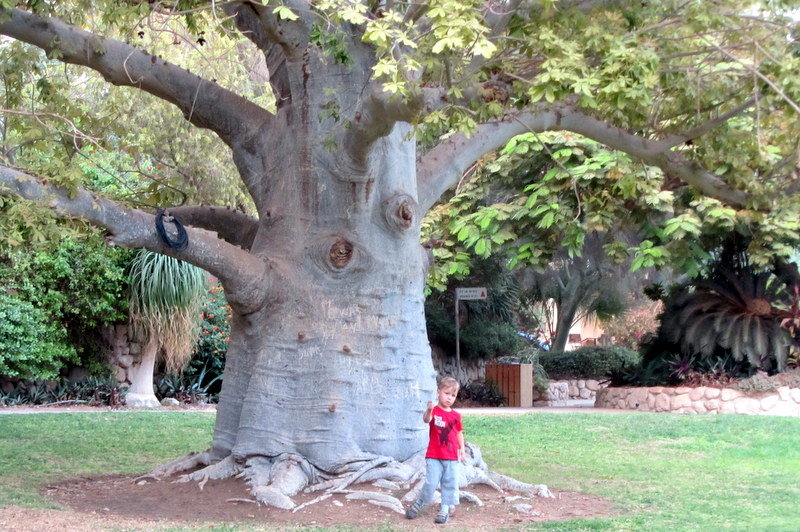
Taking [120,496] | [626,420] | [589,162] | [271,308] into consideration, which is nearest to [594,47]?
[271,308]

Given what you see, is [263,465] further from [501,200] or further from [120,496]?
[501,200]

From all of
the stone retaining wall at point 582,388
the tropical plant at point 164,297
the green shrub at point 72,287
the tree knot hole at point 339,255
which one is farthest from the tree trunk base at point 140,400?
the stone retaining wall at point 582,388

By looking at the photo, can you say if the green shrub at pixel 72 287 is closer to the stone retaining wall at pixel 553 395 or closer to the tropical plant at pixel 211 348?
the tropical plant at pixel 211 348

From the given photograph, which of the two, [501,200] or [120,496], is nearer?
[120,496]

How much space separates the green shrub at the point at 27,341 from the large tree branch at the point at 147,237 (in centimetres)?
836

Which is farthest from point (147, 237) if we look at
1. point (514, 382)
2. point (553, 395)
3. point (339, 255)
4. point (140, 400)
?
point (553, 395)

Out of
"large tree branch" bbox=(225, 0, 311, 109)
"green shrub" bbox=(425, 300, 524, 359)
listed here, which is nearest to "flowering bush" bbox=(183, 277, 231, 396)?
"green shrub" bbox=(425, 300, 524, 359)

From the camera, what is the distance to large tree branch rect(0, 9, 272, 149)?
341 inches

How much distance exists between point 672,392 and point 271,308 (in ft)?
39.6

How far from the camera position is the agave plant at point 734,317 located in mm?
18266

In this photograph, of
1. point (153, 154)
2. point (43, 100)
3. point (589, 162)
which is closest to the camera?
point (43, 100)

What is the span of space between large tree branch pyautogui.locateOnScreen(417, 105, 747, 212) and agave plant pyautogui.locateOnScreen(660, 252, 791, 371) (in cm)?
935

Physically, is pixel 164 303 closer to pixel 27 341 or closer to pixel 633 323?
pixel 27 341

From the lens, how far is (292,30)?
870 centimetres
